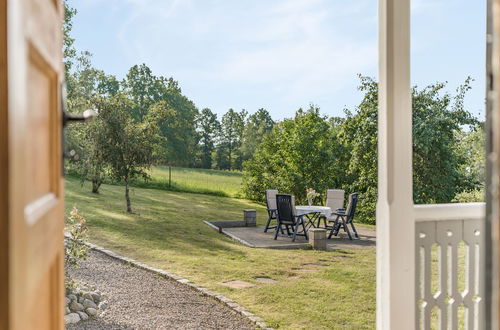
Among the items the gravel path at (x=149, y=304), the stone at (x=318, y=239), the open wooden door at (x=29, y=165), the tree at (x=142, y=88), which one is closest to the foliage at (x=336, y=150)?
the gravel path at (x=149, y=304)

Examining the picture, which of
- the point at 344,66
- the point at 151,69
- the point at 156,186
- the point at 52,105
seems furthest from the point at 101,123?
the point at 52,105

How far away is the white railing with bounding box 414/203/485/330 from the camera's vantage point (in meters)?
2.38

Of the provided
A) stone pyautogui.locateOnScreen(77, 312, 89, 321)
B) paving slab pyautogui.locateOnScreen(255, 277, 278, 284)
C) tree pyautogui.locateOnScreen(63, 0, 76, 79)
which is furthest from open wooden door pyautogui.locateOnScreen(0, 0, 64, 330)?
tree pyautogui.locateOnScreen(63, 0, 76, 79)

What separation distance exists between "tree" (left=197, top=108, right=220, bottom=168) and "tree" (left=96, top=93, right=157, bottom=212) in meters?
4.07

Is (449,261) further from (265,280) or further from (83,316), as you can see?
(265,280)

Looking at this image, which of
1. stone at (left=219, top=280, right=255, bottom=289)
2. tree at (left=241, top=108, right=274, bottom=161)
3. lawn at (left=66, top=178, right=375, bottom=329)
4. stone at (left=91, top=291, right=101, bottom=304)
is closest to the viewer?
stone at (left=91, top=291, right=101, bottom=304)

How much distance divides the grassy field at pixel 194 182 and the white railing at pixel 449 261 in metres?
10.4

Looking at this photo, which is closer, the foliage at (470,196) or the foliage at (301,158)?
the foliage at (470,196)

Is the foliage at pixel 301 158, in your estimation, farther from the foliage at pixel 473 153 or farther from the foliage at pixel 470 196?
the foliage at pixel 470 196

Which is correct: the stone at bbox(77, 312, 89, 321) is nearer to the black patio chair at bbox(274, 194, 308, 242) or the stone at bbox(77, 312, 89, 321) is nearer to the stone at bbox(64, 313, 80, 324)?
the stone at bbox(64, 313, 80, 324)

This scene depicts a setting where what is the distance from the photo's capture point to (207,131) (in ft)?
46.9

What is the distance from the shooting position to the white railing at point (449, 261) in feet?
7.80

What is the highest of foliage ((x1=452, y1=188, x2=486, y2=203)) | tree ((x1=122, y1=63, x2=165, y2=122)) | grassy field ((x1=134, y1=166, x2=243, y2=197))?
tree ((x1=122, y1=63, x2=165, y2=122))

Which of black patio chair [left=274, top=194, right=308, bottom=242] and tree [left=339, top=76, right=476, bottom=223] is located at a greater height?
tree [left=339, top=76, right=476, bottom=223]
